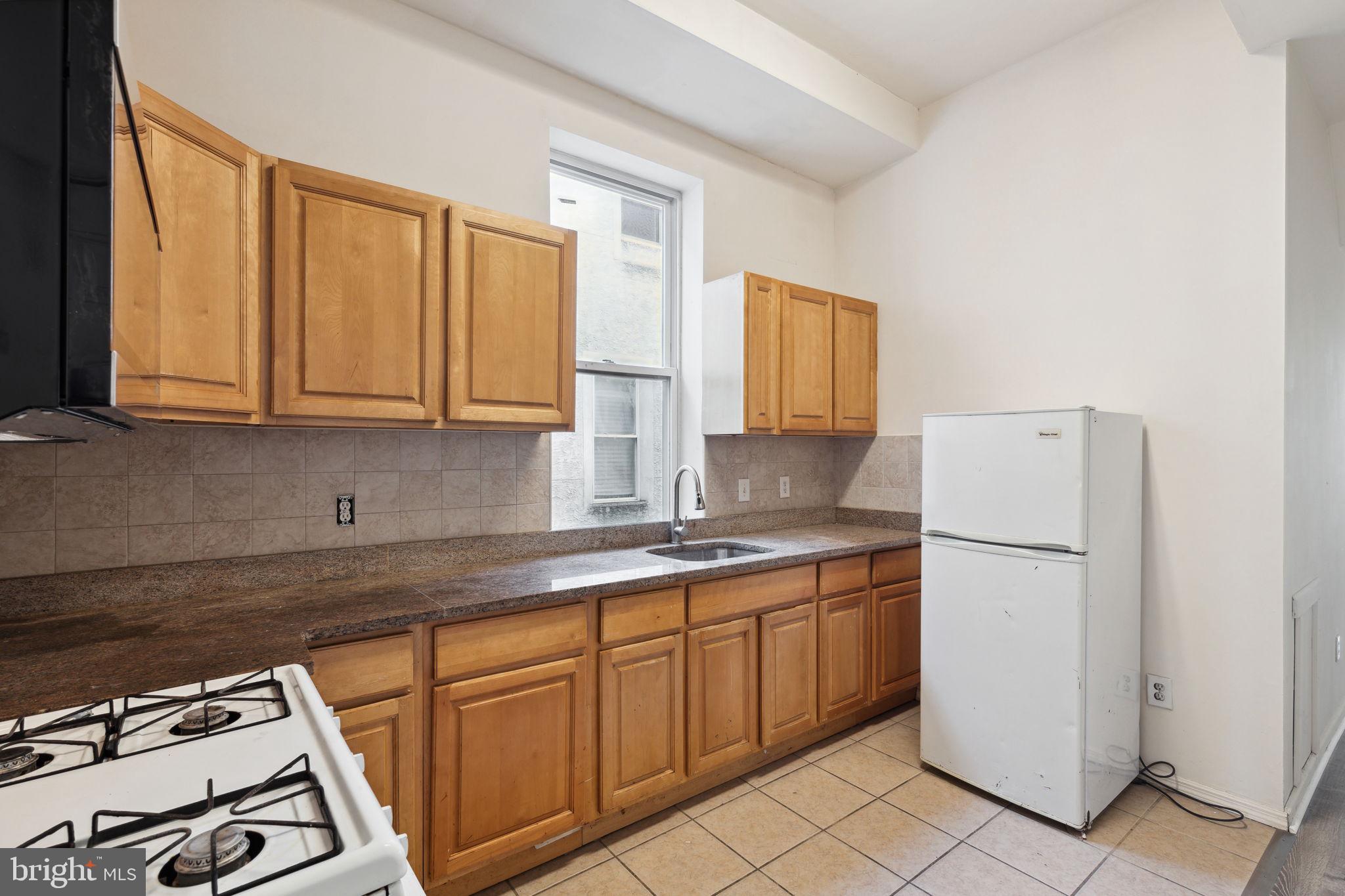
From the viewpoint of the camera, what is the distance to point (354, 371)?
1862 mm

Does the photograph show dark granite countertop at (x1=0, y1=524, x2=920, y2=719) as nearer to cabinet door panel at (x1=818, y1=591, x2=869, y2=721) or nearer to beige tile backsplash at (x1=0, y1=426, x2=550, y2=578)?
beige tile backsplash at (x1=0, y1=426, x2=550, y2=578)

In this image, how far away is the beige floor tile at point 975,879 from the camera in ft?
6.04

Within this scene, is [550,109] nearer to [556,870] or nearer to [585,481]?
[585,481]

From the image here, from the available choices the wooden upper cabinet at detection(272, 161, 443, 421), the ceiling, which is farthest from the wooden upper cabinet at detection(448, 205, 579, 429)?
the ceiling

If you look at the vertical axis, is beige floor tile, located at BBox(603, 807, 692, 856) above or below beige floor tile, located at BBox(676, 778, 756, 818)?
below

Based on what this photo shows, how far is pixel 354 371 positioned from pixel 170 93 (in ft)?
3.24

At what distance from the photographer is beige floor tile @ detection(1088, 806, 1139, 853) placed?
208 cm

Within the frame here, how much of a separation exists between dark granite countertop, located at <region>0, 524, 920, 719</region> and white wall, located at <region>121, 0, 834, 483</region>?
1045 mm

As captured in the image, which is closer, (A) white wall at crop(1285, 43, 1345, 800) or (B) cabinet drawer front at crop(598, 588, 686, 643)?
(B) cabinet drawer front at crop(598, 588, 686, 643)

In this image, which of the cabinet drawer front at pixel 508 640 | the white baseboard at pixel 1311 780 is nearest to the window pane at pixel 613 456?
the cabinet drawer front at pixel 508 640

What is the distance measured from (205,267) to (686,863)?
2186mm

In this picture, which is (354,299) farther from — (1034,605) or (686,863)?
(1034,605)

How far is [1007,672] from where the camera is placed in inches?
89.8

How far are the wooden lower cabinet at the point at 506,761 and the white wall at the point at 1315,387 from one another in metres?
2.53
